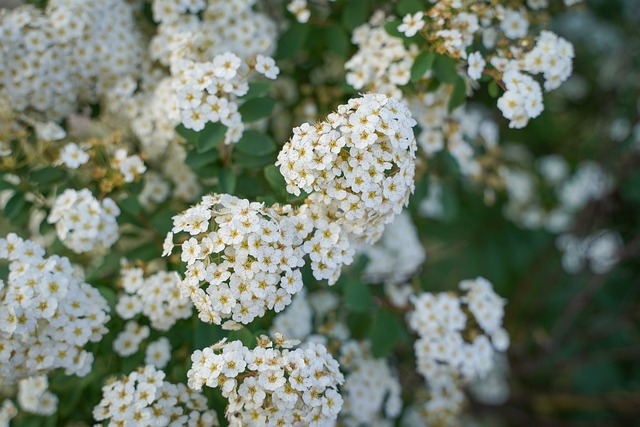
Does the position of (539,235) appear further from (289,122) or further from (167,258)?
(167,258)

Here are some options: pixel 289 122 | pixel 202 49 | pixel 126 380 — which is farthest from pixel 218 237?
pixel 289 122

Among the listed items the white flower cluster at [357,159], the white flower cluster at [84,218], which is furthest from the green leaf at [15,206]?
the white flower cluster at [357,159]

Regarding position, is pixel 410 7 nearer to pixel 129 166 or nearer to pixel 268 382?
pixel 129 166

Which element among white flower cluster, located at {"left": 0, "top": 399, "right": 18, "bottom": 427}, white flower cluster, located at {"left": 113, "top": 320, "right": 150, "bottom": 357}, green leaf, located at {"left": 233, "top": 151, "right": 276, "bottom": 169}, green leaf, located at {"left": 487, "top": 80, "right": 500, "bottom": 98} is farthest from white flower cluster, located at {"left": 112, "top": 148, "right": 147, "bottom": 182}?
green leaf, located at {"left": 487, "top": 80, "right": 500, "bottom": 98}

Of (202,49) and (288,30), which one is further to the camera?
(288,30)

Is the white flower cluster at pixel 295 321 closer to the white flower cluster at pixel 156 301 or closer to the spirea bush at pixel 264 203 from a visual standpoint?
the spirea bush at pixel 264 203

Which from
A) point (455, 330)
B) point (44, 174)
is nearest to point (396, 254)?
point (455, 330)
